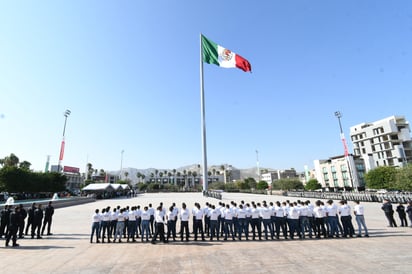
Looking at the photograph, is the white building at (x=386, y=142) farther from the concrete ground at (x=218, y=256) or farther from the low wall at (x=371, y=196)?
the concrete ground at (x=218, y=256)

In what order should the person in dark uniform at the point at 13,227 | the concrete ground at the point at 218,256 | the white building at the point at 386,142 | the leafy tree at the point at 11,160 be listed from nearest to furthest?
the concrete ground at the point at 218,256 < the person in dark uniform at the point at 13,227 < the white building at the point at 386,142 < the leafy tree at the point at 11,160

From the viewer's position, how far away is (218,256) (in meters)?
6.89

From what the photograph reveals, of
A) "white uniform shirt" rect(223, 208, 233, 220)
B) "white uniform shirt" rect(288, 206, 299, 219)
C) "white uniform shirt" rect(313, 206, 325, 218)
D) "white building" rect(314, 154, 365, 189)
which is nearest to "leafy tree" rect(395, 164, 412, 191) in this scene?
"white building" rect(314, 154, 365, 189)

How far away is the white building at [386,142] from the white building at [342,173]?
2867 mm

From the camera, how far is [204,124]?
113ft

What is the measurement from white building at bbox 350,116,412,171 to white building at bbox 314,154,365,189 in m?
2.87

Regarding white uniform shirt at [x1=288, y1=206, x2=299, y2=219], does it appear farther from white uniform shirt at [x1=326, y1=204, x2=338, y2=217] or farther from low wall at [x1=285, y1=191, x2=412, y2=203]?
low wall at [x1=285, y1=191, x2=412, y2=203]

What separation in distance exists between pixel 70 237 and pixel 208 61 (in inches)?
1092

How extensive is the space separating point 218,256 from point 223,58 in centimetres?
2743

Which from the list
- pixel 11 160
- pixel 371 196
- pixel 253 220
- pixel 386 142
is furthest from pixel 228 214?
pixel 11 160

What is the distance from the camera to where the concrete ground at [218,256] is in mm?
5809

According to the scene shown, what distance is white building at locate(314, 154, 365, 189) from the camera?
6543 centimetres

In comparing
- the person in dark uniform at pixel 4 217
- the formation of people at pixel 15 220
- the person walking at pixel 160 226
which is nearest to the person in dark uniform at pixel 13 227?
the formation of people at pixel 15 220

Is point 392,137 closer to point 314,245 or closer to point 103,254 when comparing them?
point 314,245
